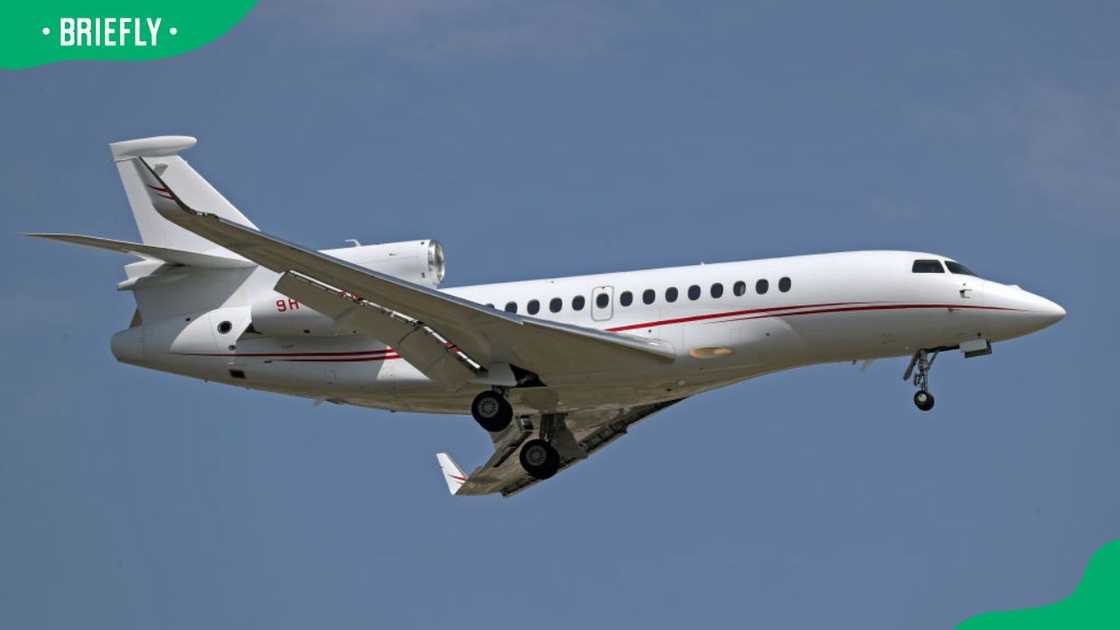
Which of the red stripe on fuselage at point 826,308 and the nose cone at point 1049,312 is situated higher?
the red stripe on fuselage at point 826,308

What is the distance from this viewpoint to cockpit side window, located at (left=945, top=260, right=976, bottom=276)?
29.0 m

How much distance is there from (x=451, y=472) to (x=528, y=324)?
8.96m

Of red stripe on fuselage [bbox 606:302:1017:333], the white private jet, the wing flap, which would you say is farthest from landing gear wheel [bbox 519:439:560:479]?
red stripe on fuselage [bbox 606:302:1017:333]

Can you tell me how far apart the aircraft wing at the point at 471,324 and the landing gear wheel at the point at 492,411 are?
549mm

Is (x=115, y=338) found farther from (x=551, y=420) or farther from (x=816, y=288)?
(x=816, y=288)

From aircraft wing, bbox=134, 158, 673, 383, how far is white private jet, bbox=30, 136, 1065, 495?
0.04 m

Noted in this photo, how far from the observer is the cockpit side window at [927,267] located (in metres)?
28.9

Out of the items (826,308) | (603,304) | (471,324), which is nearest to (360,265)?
(471,324)

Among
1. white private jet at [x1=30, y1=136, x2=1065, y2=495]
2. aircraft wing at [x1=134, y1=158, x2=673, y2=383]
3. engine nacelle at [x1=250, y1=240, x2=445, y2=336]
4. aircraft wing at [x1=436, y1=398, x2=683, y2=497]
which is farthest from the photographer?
aircraft wing at [x1=436, y1=398, x2=683, y2=497]

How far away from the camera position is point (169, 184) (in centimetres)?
3206

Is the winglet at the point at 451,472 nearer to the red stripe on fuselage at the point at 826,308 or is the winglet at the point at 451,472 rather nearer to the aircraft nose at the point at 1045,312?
the red stripe on fuselage at the point at 826,308

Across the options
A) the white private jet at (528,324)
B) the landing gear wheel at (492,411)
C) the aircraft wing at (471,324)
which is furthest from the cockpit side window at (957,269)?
the landing gear wheel at (492,411)

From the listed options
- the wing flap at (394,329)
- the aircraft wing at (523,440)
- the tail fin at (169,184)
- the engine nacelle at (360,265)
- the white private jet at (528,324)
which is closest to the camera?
the wing flap at (394,329)

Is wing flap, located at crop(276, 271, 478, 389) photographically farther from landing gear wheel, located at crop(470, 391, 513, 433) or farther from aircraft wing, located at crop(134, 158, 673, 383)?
landing gear wheel, located at crop(470, 391, 513, 433)
